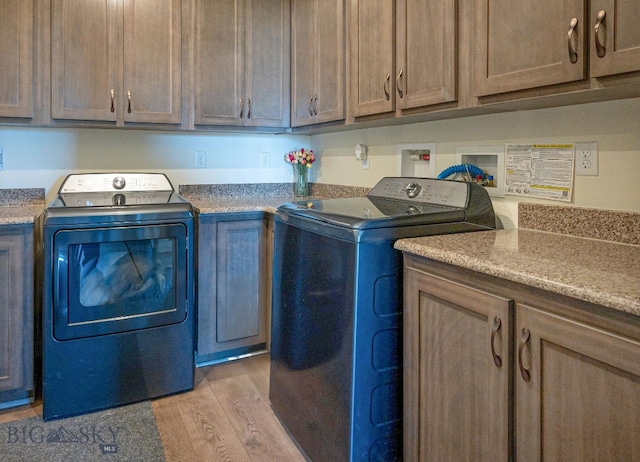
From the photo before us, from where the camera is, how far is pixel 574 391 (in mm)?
969

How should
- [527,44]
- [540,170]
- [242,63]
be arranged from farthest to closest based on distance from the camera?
1. [242,63]
2. [540,170]
3. [527,44]

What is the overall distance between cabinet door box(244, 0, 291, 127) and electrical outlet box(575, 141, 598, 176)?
1.69 metres

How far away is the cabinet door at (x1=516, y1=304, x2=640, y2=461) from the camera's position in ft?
2.89

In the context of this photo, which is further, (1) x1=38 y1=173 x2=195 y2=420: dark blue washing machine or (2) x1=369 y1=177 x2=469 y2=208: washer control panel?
(1) x1=38 y1=173 x2=195 y2=420: dark blue washing machine

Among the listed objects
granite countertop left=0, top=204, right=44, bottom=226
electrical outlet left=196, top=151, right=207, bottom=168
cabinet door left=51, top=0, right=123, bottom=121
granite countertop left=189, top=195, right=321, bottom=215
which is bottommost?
granite countertop left=0, top=204, right=44, bottom=226

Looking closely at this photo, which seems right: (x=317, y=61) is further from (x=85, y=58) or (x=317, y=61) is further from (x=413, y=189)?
(x=85, y=58)

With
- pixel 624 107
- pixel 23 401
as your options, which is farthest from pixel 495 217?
pixel 23 401

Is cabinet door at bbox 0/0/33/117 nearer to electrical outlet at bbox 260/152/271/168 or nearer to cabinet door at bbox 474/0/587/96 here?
electrical outlet at bbox 260/152/271/168

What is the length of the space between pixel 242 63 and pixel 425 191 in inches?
55.0

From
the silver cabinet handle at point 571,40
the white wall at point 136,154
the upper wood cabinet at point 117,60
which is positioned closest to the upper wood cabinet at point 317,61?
the white wall at point 136,154

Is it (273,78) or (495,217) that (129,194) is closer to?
(273,78)

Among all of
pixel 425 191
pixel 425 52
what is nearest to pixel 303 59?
pixel 425 52

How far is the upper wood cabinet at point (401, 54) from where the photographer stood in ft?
→ 5.44

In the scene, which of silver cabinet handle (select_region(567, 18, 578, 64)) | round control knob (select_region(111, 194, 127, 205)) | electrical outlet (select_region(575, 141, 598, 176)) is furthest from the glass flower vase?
silver cabinet handle (select_region(567, 18, 578, 64))
